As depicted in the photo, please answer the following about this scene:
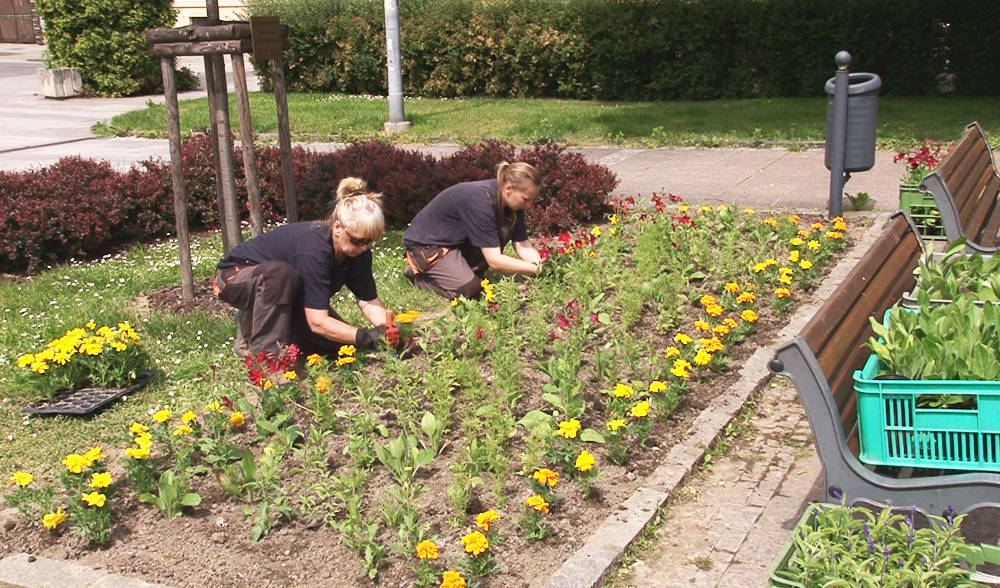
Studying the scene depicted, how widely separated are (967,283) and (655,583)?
196 cm

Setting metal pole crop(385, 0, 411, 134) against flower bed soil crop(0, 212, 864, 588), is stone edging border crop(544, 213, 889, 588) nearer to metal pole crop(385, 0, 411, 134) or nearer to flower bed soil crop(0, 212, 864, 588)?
flower bed soil crop(0, 212, 864, 588)

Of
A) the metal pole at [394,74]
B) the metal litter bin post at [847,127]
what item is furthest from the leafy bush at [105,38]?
the metal litter bin post at [847,127]

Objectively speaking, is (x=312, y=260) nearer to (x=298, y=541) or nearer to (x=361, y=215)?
(x=361, y=215)

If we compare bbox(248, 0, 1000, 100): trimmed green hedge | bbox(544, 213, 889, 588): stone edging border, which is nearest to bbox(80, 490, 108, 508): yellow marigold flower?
bbox(544, 213, 889, 588): stone edging border

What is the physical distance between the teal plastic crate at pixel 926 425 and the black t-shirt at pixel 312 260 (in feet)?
9.08

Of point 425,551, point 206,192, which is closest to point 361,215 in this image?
point 425,551

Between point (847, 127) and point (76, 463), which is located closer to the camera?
point (76, 463)

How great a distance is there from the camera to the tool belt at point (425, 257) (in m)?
6.75

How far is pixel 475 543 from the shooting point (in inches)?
136

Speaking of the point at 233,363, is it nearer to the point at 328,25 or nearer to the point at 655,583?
the point at 655,583

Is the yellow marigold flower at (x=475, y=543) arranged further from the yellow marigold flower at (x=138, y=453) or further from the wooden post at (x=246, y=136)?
the wooden post at (x=246, y=136)

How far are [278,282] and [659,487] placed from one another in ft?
7.19

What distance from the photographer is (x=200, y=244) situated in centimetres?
875

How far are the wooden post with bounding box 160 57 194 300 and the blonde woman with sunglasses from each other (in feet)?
4.18
